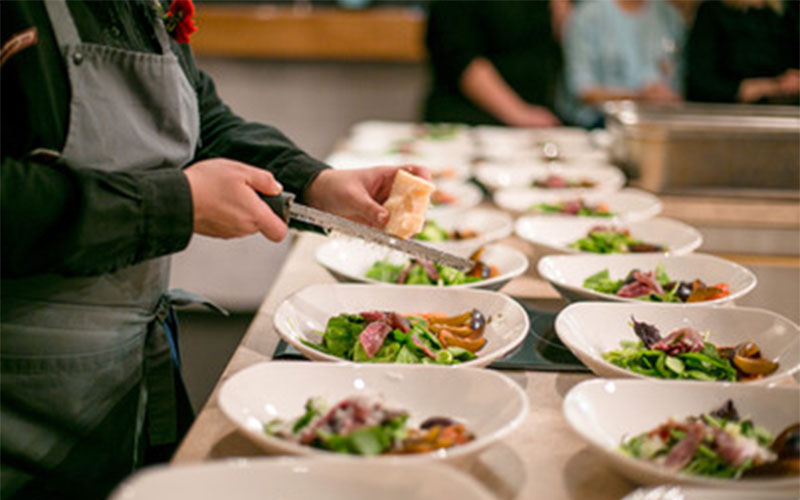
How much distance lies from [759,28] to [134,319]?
247 centimetres

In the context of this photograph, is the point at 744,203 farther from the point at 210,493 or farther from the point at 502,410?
the point at 210,493

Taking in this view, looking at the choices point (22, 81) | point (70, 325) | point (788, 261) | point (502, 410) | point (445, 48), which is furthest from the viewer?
point (445, 48)

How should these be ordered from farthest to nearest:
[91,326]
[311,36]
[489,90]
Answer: [311,36] < [489,90] < [91,326]

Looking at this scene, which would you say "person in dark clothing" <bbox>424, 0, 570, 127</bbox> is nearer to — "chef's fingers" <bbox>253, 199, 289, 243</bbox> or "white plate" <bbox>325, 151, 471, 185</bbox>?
"white plate" <bbox>325, 151, 471, 185</bbox>

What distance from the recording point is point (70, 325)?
4.87 feet

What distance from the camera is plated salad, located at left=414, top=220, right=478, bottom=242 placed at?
89.3 inches

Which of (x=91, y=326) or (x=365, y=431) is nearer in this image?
(x=365, y=431)

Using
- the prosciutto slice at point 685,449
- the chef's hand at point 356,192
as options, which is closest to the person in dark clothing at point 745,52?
the chef's hand at point 356,192

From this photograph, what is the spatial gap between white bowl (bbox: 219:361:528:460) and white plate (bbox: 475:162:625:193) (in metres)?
1.63

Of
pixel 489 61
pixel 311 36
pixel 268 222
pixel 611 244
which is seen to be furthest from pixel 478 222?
pixel 311 36

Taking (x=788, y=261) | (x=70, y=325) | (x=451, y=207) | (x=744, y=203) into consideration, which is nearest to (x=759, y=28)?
(x=744, y=203)

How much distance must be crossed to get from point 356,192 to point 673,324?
62cm

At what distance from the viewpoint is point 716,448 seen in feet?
3.72

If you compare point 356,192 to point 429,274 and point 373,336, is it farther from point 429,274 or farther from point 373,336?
point 373,336
